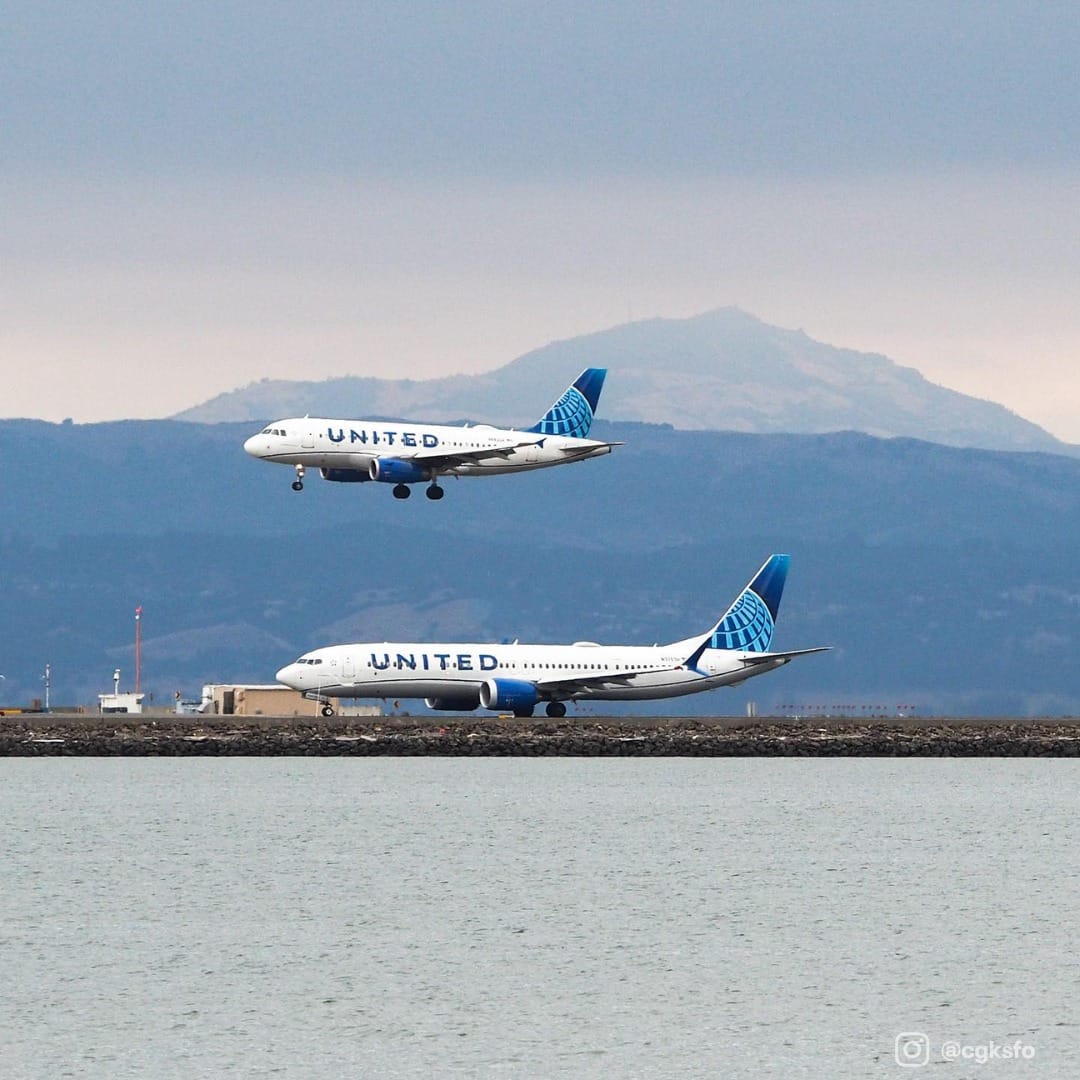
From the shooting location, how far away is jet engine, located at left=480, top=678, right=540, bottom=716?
544 feet

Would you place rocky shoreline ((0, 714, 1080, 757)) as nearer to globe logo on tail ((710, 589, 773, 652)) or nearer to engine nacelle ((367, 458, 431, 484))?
globe logo on tail ((710, 589, 773, 652))

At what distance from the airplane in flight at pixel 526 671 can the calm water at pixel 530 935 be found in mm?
30809

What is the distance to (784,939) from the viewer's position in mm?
74000

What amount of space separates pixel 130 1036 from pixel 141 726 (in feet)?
383

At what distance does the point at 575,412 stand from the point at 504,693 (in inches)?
864

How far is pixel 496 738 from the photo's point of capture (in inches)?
6501

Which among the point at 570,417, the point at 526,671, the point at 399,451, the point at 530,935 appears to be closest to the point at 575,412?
the point at 570,417

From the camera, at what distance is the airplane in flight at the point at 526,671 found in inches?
6368

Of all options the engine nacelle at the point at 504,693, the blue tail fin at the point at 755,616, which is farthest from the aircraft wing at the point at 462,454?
the blue tail fin at the point at 755,616

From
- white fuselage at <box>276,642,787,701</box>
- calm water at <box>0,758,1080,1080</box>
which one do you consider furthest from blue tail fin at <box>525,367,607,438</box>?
calm water at <box>0,758,1080,1080</box>

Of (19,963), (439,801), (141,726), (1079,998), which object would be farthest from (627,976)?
(141,726)

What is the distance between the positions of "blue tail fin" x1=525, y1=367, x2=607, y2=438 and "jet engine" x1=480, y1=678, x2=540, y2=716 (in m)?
18.3

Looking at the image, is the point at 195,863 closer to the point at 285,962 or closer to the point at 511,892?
the point at 511,892

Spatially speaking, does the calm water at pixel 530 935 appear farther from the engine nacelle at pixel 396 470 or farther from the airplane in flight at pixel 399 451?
the airplane in flight at pixel 399 451
